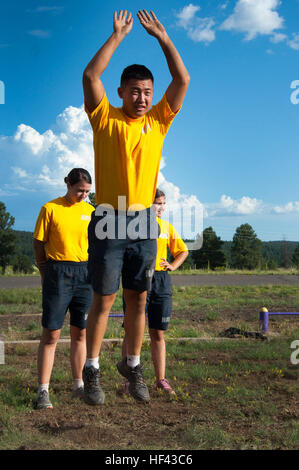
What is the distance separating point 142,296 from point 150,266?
23 cm

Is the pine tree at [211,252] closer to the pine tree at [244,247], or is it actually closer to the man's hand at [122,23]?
the pine tree at [244,247]

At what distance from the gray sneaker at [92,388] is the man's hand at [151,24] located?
2244 mm

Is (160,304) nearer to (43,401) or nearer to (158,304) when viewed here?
(158,304)

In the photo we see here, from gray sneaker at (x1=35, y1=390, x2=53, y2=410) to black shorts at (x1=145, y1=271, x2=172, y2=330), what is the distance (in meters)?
1.27

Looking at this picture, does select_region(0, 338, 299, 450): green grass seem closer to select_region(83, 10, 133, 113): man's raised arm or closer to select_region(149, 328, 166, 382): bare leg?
select_region(149, 328, 166, 382): bare leg

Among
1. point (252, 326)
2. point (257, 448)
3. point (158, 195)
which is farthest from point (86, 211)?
point (252, 326)

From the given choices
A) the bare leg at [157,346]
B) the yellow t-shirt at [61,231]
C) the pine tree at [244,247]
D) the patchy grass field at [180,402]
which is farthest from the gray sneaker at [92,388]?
the pine tree at [244,247]

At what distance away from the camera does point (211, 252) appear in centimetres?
6725

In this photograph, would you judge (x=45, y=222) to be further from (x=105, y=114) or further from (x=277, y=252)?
(x=277, y=252)

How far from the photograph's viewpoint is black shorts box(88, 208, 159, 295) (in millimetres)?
3027

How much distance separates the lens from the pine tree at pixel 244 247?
236ft

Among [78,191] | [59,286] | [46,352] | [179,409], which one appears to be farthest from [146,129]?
[179,409]

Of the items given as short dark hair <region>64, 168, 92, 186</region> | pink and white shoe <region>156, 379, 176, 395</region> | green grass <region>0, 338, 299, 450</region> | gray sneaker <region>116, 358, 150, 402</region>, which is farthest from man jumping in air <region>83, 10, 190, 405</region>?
pink and white shoe <region>156, 379, 176, 395</region>

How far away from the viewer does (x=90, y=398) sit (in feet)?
10.4
